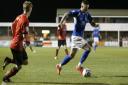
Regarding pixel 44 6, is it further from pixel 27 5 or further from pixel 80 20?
pixel 27 5

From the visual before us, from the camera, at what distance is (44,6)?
84.1 meters

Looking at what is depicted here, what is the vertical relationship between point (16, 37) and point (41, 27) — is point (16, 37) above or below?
above

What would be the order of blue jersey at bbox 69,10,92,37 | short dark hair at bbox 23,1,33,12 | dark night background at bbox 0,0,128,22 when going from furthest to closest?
dark night background at bbox 0,0,128,22, blue jersey at bbox 69,10,92,37, short dark hair at bbox 23,1,33,12

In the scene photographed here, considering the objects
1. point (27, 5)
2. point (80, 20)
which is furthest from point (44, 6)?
point (27, 5)

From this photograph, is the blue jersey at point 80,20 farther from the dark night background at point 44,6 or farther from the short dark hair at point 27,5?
the dark night background at point 44,6

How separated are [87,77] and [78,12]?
1.90 m

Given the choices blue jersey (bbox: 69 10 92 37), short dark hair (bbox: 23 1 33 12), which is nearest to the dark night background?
blue jersey (bbox: 69 10 92 37)

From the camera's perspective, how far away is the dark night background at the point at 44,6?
273ft

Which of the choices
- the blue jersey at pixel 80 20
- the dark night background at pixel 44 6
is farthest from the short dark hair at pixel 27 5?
the dark night background at pixel 44 6

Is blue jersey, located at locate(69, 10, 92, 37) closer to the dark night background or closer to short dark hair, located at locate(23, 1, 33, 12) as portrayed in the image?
short dark hair, located at locate(23, 1, 33, 12)

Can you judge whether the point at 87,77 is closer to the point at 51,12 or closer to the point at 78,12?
the point at 78,12

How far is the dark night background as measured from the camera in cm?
8319

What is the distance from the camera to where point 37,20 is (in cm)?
8350

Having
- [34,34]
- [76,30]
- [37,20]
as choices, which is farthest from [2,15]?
[76,30]
